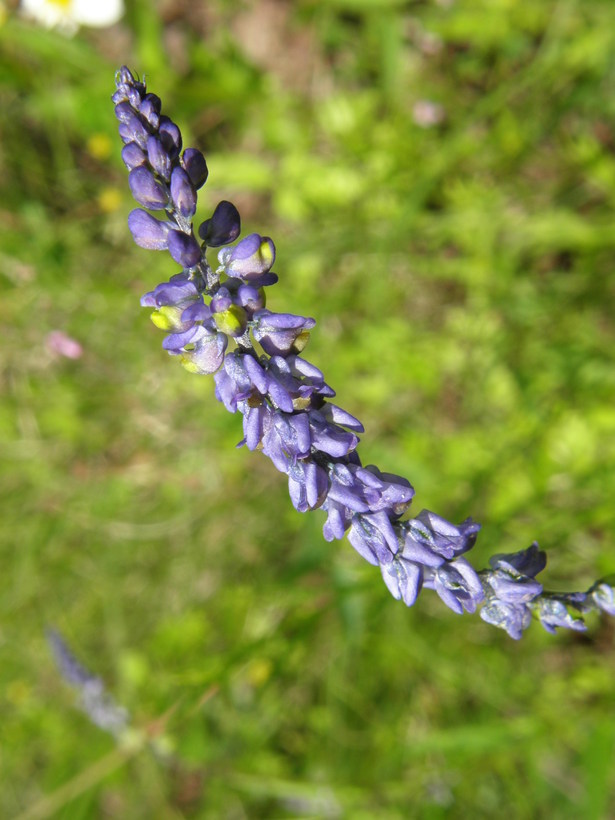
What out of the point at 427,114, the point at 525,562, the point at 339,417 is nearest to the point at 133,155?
the point at 339,417

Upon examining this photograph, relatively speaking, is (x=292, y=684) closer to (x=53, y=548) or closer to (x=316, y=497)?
(x=53, y=548)

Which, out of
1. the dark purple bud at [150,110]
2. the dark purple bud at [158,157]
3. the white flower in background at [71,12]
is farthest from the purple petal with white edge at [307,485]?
the white flower in background at [71,12]

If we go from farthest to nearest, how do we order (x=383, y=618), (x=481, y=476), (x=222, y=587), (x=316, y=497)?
(x=222, y=587), (x=383, y=618), (x=481, y=476), (x=316, y=497)

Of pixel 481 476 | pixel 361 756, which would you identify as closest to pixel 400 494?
pixel 481 476

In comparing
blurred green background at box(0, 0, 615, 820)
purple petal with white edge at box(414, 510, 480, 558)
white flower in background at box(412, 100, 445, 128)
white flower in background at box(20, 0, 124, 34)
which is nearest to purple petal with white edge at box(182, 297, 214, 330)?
purple petal with white edge at box(414, 510, 480, 558)

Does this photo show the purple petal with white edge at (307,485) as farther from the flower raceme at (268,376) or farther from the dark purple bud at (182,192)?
the dark purple bud at (182,192)

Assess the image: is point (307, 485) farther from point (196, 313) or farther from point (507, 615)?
point (507, 615)

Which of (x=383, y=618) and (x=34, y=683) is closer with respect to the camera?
(x=383, y=618)

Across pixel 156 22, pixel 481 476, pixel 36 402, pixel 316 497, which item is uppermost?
pixel 156 22
